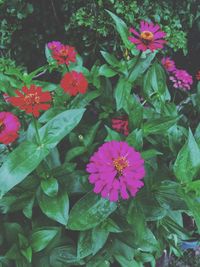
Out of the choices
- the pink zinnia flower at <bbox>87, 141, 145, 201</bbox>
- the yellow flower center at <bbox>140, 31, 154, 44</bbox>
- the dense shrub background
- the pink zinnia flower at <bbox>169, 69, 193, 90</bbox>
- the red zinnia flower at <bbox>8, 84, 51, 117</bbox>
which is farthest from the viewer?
the dense shrub background

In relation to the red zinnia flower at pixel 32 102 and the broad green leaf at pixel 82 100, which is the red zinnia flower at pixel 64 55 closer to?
the broad green leaf at pixel 82 100

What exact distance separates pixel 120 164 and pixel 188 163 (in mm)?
220

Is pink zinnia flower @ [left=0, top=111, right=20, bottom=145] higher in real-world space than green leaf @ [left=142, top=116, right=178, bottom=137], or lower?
higher

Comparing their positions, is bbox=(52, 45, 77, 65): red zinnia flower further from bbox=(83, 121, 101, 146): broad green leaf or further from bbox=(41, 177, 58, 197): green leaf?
bbox=(41, 177, 58, 197): green leaf

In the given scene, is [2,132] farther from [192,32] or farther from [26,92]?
[192,32]

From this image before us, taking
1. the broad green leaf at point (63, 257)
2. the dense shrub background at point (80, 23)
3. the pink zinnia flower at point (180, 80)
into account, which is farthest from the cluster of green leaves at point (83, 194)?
the dense shrub background at point (80, 23)

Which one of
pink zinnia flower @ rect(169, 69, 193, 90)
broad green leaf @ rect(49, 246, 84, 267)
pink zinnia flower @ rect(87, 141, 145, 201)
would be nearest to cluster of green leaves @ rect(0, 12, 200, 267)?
broad green leaf @ rect(49, 246, 84, 267)

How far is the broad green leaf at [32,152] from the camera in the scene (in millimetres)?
1067

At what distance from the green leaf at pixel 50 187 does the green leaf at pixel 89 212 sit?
0.20ft

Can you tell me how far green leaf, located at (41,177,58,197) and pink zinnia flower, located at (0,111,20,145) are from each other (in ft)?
0.46

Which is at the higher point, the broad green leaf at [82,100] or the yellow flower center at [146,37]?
the yellow flower center at [146,37]

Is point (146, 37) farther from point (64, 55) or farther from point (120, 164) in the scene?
point (120, 164)

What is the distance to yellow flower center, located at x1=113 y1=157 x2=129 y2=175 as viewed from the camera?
1.01 metres

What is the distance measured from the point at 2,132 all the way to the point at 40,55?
1.43m
